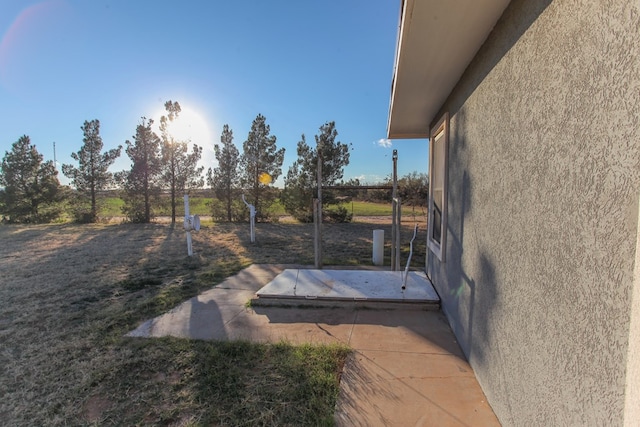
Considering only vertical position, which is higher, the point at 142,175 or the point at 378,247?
the point at 142,175

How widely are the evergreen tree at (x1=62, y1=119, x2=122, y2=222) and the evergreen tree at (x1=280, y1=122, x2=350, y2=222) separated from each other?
896 centimetres

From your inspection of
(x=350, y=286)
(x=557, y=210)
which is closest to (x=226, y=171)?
(x=350, y=286)

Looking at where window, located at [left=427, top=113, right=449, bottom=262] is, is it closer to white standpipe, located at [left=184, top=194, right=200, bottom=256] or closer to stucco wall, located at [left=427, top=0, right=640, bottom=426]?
stucco wall, located at [left=427, top=0, right=640, bottom=426]

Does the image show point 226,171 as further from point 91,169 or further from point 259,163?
point 91,169

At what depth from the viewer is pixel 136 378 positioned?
242 centimetres

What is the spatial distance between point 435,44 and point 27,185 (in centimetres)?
2005

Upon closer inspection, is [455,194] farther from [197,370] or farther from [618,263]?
[197,370]

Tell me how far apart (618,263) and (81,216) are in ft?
63.4

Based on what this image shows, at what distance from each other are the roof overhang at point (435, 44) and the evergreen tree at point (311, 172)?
9.72 m

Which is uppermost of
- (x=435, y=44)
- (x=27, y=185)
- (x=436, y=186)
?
(x=435, y=44)

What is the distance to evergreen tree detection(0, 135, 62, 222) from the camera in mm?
15070

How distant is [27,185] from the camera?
15.5 meters

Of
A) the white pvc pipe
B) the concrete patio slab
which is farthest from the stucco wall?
the white pvc pipe

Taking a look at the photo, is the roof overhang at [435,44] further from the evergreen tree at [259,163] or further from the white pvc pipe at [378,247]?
the evergreen tree at [259,163]
